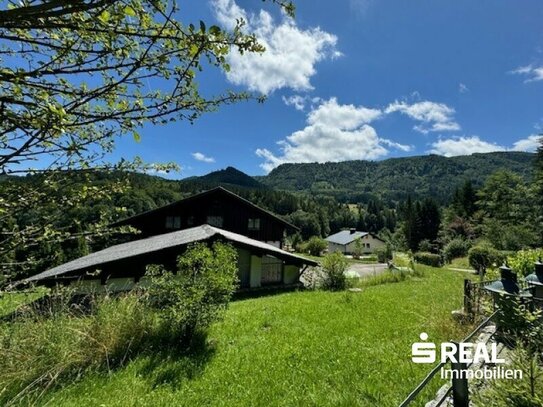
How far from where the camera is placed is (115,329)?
22.8 ft

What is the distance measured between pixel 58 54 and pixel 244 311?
11359 mm

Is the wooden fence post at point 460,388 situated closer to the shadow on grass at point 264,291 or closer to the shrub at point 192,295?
the shrub at point 192,295

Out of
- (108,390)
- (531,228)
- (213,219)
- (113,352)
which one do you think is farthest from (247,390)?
(531,228)

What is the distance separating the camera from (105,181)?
10.2 feet

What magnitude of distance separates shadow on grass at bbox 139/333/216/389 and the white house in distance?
79.3 meters

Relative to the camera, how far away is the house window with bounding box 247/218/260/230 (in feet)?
105

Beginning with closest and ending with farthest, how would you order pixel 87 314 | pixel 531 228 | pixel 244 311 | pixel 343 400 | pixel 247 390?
pixel 343 400 → pixel 247 390 → pixel 87 314 → pixel 244 311 → pixel 531 228

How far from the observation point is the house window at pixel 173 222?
98.7 feet

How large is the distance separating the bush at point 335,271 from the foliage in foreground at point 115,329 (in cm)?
1091

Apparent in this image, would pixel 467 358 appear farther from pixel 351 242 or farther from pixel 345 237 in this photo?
pixel 345 237

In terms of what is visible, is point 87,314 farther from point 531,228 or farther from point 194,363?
point 531,228

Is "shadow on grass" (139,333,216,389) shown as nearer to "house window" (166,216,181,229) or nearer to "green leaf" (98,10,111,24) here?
"green leaf" (98,10,111,24)

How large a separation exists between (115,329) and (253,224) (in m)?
25.3

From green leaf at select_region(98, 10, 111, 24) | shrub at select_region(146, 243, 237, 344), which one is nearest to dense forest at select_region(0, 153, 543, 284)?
green leaf at select_region(98, 10, 111, 24)
